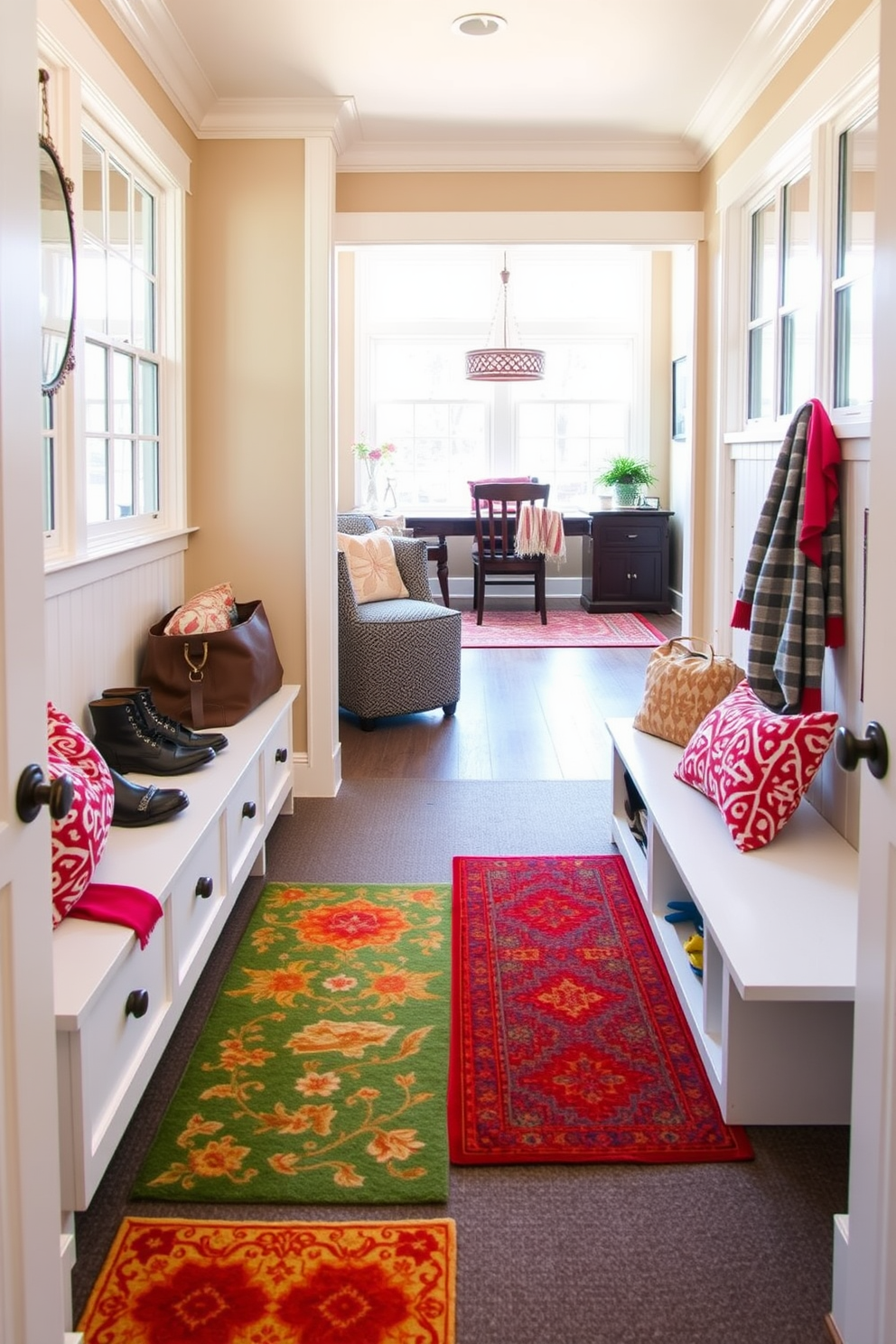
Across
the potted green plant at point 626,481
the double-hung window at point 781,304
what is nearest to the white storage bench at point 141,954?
the double-hung window at point 781,304

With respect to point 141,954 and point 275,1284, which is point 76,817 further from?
point 275,1284

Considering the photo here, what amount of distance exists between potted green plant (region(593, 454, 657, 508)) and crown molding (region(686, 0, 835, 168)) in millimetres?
4331

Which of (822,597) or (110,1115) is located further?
(822,597)

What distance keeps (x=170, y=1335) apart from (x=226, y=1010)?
1.01 m

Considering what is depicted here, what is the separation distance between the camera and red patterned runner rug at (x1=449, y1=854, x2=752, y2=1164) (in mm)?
2150

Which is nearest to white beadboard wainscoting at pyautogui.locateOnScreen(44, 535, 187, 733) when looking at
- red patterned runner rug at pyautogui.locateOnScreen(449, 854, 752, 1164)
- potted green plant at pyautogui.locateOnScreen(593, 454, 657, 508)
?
red patterned runner rug at pyautogui.locateOnScreen(449, 854, 752, 1164)

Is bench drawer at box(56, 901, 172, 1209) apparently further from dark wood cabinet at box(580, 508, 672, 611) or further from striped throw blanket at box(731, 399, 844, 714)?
dark wood cabinet at box(580, 508, 672, 611)

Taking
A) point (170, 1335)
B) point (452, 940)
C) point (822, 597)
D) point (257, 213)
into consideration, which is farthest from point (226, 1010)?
point (257, 213)

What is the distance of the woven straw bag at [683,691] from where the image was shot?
11.1ft

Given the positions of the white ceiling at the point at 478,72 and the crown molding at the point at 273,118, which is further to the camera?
the crown molding at the point at 273,118

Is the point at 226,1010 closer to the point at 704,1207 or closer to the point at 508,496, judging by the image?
the point at 704,1207

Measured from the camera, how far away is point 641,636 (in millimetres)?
7816

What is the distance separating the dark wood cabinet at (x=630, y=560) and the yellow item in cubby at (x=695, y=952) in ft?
21.0

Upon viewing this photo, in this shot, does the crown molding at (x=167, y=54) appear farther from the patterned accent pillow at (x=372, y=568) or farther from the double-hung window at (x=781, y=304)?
the patterned accent pillow at (x=372, y=568)
